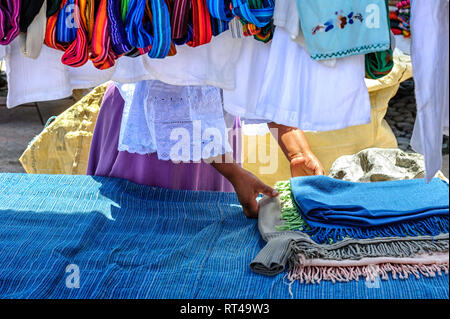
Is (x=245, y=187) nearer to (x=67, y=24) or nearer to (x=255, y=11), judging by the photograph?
(x=255, y=11)

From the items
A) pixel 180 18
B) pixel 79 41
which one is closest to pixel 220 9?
pixel 180 18

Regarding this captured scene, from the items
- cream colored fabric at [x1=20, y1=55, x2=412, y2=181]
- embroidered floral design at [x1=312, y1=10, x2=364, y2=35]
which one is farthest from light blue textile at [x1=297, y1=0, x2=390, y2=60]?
cream colored fabric at [x1=20, y1=55, x2=412, y2=181]

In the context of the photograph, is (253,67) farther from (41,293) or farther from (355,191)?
(41,293)

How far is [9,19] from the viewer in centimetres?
150

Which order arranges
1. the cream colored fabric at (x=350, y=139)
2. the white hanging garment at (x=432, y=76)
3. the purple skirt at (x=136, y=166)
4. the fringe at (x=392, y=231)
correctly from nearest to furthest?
the white hanging garment at (x=432, y=76) → the fringe at (x=392, y=231) → the purple skirt at (x=136, y=166) → the cream colored fabric at (x=350, y=139)

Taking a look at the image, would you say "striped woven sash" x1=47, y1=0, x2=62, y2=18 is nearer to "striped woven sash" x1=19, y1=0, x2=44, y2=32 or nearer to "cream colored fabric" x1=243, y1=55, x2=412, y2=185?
"striped woven sash" x1=19, y1=0, x2=44, y2=32

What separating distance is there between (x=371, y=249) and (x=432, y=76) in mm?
545

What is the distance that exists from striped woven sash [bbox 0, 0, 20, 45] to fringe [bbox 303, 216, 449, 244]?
38.8 inches

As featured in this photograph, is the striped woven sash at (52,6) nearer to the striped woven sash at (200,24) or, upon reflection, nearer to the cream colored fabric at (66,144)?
the striped woven sash at (200,24)

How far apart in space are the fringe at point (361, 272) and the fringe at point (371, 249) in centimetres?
3

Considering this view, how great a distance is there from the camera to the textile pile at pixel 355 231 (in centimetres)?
166

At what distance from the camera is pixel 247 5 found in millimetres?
1521

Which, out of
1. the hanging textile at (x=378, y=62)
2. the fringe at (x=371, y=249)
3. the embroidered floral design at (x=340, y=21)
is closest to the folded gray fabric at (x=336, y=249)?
the fringe at (x=371, y=249)

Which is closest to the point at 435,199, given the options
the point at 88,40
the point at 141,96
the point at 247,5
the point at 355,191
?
the point at 355,191
